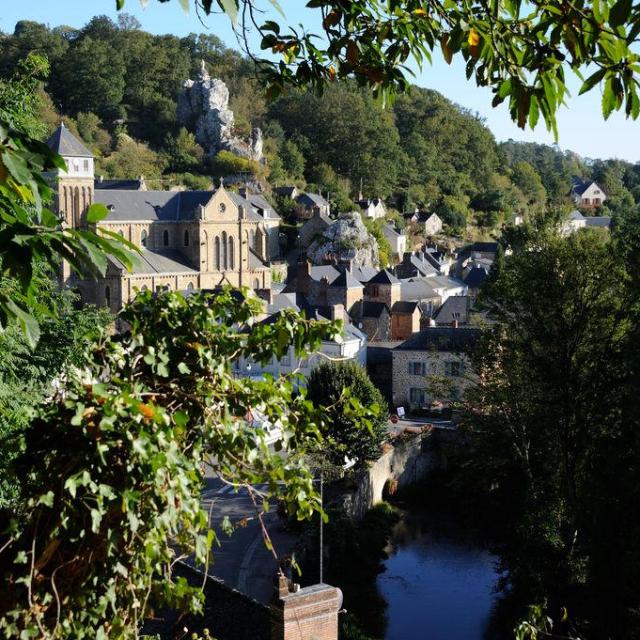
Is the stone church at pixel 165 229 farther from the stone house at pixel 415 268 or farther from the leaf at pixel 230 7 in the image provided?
the leaf at pixel 230 7

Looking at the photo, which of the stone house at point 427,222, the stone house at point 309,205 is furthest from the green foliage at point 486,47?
the stone house at point 427,222

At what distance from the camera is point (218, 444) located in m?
4.03

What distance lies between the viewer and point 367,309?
148 feet

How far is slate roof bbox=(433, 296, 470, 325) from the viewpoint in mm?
45156

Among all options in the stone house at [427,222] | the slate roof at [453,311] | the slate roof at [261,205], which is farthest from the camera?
the stone house at [427,222]

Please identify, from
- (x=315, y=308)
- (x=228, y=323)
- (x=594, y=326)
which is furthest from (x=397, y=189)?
(x=228, y=323)

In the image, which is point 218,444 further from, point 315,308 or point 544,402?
point 315,308

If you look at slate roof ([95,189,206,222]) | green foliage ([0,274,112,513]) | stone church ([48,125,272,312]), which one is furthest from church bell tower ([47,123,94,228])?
green foliage ([0,274,112,513])

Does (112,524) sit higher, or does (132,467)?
(132,467)

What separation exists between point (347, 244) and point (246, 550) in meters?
38.5

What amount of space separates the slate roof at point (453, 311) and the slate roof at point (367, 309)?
3.53 metres

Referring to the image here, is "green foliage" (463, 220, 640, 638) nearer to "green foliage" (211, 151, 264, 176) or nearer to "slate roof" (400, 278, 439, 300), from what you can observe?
"slate roof" (400, 278, 439, 300)

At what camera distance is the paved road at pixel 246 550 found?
19156mm

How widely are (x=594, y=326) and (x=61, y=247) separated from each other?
18504 millimetres
